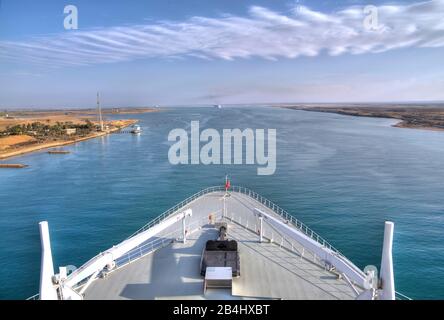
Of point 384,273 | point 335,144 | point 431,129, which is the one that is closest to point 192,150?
point 335,144

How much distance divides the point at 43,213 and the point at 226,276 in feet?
98.4

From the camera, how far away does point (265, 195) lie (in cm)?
4091

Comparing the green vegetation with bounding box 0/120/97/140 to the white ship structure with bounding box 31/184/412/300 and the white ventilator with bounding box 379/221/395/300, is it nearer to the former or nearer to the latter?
the white ship structure with bounding box 31/184/412/300

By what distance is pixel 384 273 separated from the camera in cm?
1237

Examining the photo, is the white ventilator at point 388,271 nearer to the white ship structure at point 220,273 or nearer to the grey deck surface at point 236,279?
the white ship structure at point 220,273

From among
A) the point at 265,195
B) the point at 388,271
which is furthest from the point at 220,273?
the point at 265,195

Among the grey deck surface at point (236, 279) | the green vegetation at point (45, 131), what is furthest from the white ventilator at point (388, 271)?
the green vegetation at point (45, 131)

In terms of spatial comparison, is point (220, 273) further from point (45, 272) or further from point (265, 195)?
point (265, 195)

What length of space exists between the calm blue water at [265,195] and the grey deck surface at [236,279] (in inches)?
335

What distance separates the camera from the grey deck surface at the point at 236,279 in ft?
49.2

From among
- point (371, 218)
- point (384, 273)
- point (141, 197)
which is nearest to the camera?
point (384, 273)

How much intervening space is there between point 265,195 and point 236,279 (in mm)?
25530

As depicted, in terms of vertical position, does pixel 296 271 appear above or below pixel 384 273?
below

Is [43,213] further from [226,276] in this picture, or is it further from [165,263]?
[226,276]
